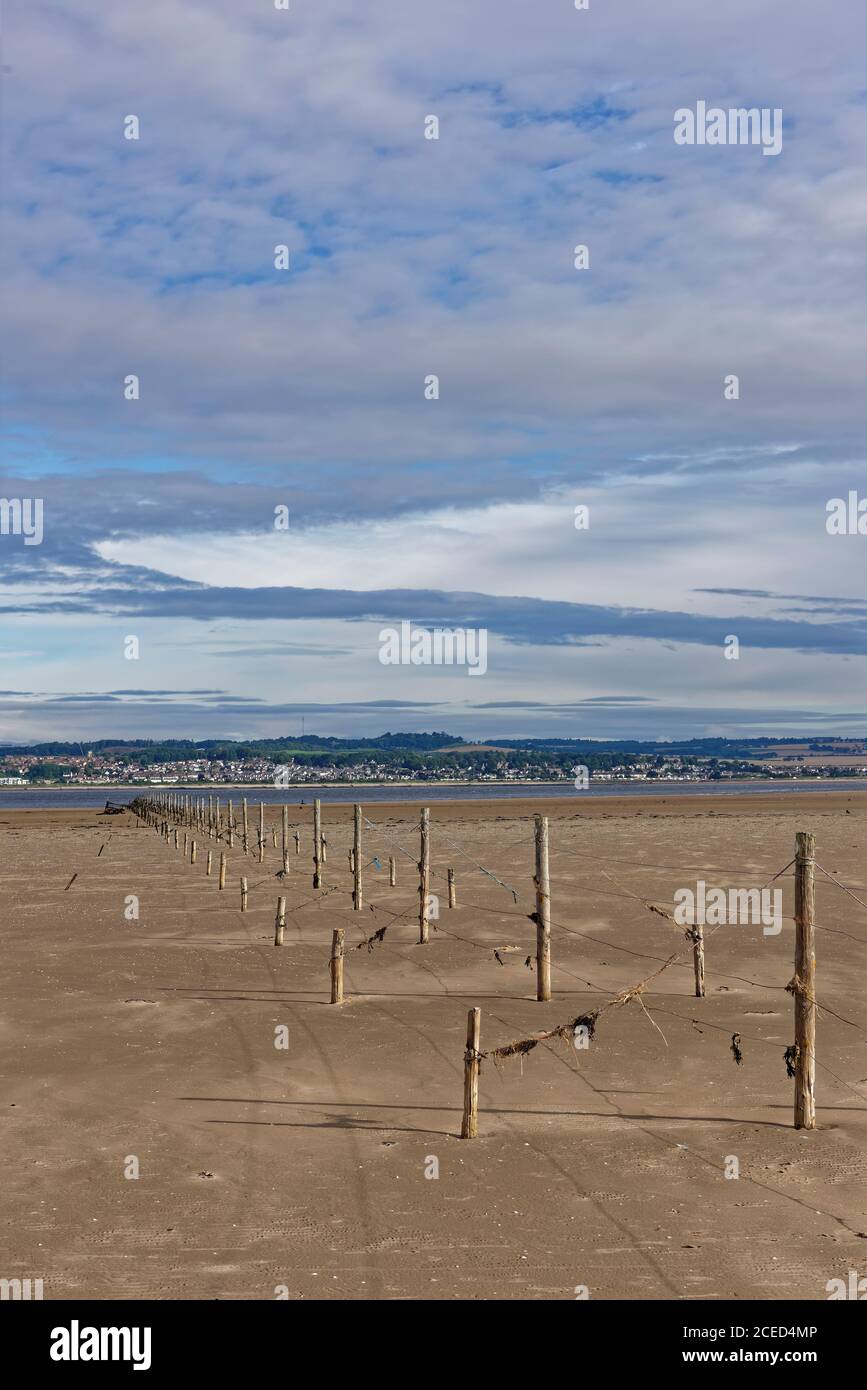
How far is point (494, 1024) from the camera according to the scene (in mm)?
16859

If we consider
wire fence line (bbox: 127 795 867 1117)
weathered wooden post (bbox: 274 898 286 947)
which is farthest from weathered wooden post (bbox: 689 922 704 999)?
weathered wooden post (bbox: 274 898 286 947)

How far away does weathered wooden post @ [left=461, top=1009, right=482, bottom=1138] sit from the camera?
38.5 ft

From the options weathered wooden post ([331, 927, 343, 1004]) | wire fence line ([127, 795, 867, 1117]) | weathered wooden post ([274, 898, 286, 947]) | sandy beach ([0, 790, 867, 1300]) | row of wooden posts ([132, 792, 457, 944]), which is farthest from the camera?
row of wooden posts ([132, 792, 457, 944])

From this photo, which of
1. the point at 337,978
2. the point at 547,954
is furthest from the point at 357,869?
the point at 547,954

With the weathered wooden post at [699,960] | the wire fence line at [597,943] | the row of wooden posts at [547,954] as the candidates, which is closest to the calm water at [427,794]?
the wire fence line at [597,943]

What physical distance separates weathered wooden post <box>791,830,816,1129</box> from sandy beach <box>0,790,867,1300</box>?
30 centimetres

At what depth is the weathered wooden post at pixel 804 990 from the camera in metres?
12.1

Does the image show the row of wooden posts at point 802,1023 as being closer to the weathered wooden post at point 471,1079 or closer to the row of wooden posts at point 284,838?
the weathered wooden post at point 471,1079

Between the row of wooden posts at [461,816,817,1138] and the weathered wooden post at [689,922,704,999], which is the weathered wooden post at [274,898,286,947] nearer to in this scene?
the weathered wooden post at [689,922,704,999]

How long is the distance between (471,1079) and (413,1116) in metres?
1.29

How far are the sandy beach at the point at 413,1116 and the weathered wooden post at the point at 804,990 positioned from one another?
304mm

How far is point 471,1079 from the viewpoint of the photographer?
38.7ft
